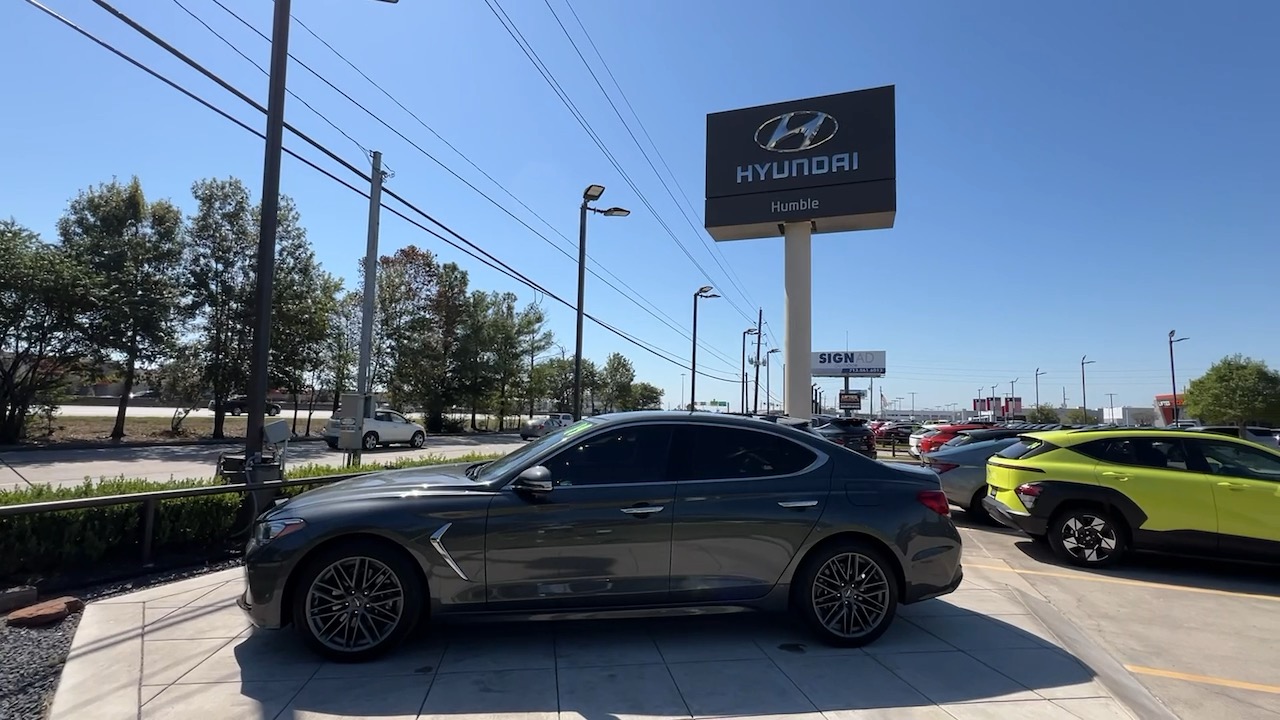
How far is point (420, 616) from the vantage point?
404cm

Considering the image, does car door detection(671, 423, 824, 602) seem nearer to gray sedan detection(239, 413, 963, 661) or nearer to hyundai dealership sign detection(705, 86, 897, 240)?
gray sedan detection(239, 413, 963, 661)

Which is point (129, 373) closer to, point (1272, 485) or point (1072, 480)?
point (1072, 480)

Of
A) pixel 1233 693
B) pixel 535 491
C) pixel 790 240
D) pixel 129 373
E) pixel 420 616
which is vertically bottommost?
pixel 1233 693

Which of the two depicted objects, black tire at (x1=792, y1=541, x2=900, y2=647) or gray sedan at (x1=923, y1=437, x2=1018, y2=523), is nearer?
black tire at (x1=792, y1=541, x2=900, y2=647)

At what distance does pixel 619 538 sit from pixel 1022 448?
20.1 feet

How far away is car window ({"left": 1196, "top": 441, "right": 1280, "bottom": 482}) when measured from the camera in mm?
6629

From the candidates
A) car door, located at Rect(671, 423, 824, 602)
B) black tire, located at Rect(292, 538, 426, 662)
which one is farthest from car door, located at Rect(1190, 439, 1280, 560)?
black tire, located at Rect(292, 538, 426, 662)

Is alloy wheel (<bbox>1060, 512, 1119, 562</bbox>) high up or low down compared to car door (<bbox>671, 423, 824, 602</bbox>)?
down

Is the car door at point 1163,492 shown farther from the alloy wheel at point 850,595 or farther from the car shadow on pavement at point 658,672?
the alloy wheel at point 850,595

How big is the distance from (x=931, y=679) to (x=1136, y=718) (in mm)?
1000

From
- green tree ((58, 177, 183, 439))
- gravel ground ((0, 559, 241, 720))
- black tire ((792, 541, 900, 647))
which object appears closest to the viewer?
gravel ground ((0, 559, 241, 720))

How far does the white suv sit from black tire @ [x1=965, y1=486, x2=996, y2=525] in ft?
66.6

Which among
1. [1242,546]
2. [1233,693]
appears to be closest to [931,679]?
[1233,693]

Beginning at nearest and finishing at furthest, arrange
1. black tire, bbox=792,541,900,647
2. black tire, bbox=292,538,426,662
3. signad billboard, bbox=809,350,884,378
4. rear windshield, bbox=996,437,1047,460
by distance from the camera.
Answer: black tire, bbox=292,538,426,662 → black tire, bbox=792,541,900,647 → rear windshield, bbox=996,437,1047,460 → signad billboard, bbox=809,350,884,378
